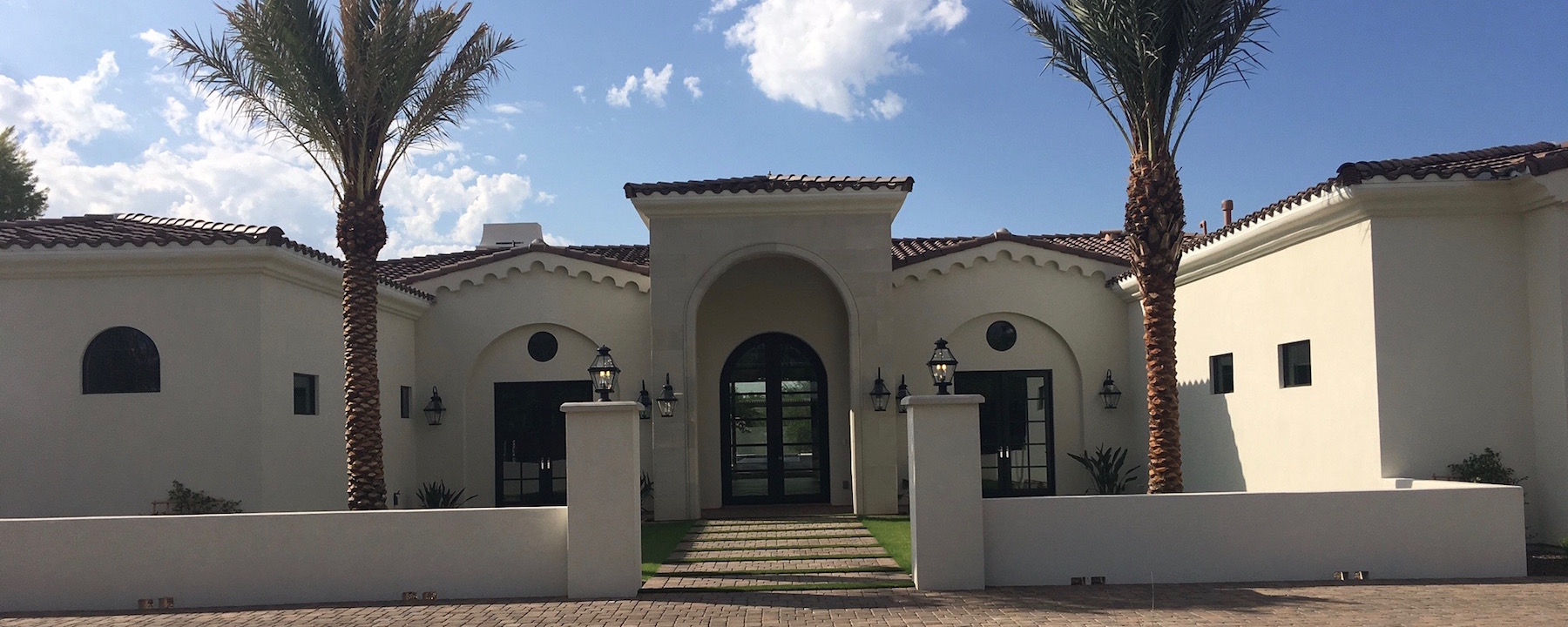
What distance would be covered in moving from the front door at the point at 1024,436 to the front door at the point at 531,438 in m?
6.64

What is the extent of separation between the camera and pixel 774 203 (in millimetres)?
15750

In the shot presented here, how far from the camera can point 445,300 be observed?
1788 centimetres

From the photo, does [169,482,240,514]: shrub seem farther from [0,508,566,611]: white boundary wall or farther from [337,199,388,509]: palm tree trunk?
[0,508,566,611]: white boundary wall

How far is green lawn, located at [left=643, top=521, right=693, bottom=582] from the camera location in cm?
1161

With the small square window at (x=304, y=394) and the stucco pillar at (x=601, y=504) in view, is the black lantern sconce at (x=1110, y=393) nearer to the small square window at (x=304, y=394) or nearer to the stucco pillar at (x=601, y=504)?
the stucco pillar at (x=601, y=504)

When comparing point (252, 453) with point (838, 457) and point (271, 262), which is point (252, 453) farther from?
point (838, 457)

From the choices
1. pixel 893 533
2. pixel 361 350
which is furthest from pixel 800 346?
pixel 361 350

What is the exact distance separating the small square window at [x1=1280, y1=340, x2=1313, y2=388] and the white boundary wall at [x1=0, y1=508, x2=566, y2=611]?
28.8ft

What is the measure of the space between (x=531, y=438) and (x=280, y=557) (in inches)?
315

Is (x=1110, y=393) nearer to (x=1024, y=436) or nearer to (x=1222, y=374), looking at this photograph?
(x=1024, y=436)

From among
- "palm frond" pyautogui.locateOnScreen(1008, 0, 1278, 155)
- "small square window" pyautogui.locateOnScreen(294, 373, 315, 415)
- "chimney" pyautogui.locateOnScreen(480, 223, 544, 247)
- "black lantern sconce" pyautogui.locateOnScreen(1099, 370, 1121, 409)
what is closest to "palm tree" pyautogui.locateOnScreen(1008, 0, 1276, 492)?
"palm frond" pyautogui.locateOnScreen(1008, 0, 1278, 155)

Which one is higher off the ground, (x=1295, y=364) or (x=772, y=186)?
(x=772, y=186)

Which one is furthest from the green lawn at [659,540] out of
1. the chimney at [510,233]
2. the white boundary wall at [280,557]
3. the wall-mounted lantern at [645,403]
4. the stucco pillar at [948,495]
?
the chimney at [510,233]

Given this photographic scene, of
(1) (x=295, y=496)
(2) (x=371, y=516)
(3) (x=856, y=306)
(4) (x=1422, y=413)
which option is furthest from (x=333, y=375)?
(4) (x=1422, y=413)
